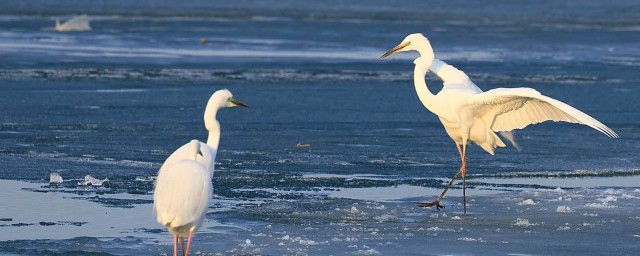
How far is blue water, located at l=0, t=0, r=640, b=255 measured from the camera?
9.78m

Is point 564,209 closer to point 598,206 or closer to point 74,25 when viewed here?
point 598,206

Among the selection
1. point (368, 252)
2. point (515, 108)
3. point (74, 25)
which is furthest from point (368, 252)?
point (74, 25)

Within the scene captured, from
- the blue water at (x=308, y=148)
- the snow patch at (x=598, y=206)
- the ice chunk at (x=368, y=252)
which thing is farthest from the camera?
the snow patch at (x=598, y=206)

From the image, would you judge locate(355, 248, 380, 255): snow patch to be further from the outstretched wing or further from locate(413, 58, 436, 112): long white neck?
locate(413, 58, 436, 112): long white neck

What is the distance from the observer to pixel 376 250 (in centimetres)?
920

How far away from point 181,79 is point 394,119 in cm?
555

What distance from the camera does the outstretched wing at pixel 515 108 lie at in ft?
35.9

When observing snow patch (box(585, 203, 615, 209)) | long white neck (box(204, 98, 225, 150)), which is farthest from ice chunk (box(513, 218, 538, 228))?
long white neck (box(204, 98, 225, 150))

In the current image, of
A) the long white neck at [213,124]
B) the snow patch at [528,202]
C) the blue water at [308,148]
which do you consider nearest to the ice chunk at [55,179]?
the blue water at [308,148]

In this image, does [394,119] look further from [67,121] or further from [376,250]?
[376,250]

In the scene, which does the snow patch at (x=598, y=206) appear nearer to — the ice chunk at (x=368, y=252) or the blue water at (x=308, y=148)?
the blue water at (x=308, y=148)

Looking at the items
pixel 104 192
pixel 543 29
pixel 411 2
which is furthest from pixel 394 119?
pixel 411 2

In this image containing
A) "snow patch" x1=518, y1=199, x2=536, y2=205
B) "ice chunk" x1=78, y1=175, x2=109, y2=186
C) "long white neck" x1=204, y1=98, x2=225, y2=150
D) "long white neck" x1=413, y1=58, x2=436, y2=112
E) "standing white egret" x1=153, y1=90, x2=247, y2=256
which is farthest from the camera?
"long white neck" x1=413, y1=58, x2=436, y2=112

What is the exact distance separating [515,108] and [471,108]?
0.41 m
